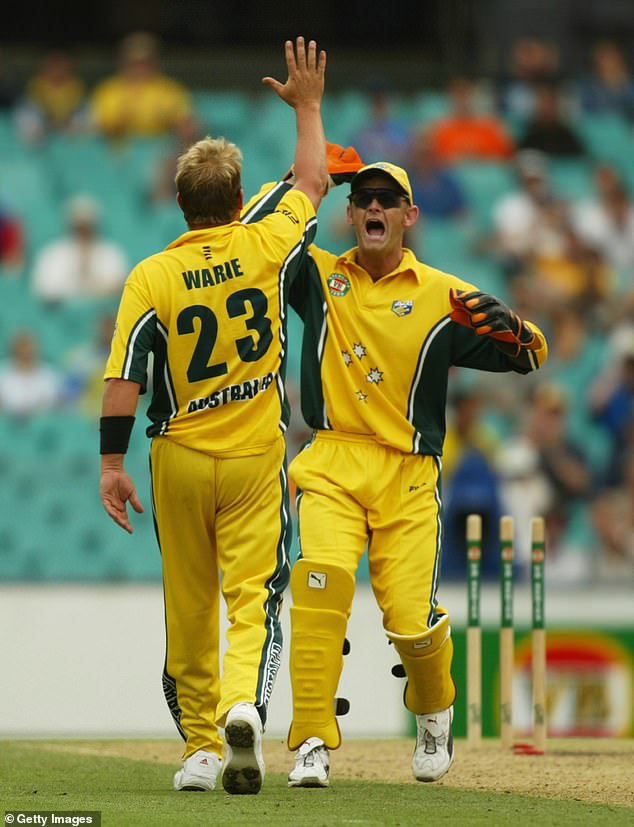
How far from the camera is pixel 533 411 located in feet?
41.6

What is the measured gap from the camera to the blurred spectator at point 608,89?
1669 centimetres

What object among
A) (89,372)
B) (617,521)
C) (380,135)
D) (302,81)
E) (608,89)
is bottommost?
(617,521)

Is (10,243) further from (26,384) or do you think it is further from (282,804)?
(282,804)

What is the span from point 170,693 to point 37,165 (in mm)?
10036

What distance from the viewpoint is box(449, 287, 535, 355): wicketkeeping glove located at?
19.8 feet

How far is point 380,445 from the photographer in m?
6.29

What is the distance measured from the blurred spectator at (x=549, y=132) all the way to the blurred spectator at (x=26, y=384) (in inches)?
216

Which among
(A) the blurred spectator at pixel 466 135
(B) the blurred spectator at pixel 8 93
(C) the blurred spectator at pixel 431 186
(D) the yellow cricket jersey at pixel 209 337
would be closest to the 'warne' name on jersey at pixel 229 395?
(D) the yellow cricket jersey at pixel 209 337

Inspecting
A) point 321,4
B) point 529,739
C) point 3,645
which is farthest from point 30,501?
point 321,4

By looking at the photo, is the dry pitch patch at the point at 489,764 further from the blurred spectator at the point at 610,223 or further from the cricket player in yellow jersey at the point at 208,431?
Result: the blurred spectator at the point at 610,223

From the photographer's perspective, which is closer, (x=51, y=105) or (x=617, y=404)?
(x=617, y=404)

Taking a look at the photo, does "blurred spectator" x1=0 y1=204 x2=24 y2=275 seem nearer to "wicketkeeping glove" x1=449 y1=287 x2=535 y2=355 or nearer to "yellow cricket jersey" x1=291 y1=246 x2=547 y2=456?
"yellow cricket jersey" x1=291 y1=246 x2=547 y2=456

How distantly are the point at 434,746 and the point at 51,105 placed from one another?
1059 cm

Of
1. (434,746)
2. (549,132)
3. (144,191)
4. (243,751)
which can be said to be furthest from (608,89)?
(243,751)
